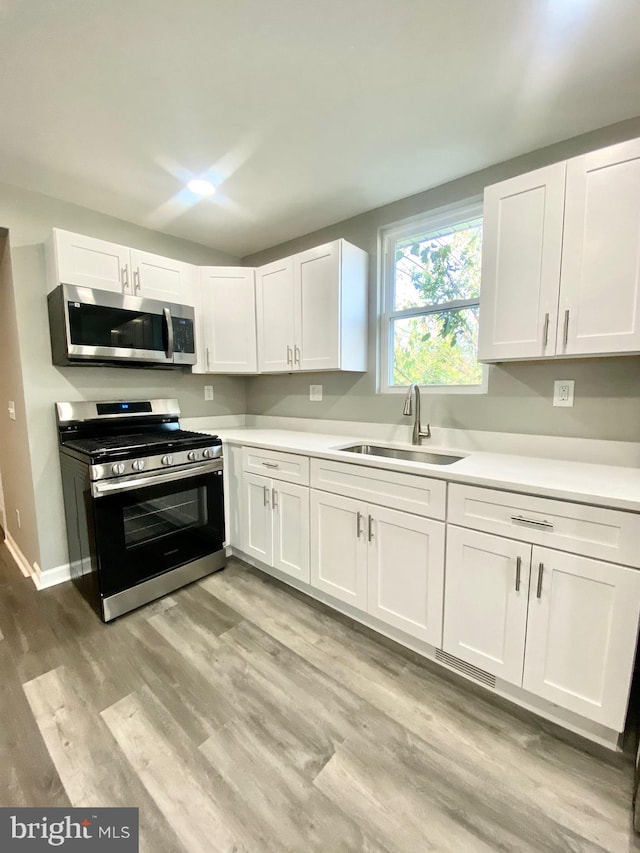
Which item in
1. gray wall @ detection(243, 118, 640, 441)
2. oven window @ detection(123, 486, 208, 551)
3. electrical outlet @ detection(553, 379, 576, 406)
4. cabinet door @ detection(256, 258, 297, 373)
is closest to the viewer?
gray wall @ detection(243, 118, 640, 441)

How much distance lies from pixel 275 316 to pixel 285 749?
2.46 m

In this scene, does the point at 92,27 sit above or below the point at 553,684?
above

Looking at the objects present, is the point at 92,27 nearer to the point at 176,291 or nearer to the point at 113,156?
the point at 113,156

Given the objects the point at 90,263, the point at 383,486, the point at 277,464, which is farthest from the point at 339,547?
the point at 90,263

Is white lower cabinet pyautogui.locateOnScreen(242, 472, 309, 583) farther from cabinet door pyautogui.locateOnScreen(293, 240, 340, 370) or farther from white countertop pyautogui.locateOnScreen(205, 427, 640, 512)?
cabinet door pyautogui.locateOnScreen(293, 240, 340, 370)

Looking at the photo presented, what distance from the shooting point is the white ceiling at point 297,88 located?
3.86ft

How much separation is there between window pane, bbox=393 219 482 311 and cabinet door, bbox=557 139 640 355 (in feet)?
2.04

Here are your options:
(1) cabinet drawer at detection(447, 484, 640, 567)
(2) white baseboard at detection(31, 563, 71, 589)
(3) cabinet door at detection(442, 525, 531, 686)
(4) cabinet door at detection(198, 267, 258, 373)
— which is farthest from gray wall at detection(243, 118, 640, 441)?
(2) white baseboard at detection(31, 563, 71, 589)

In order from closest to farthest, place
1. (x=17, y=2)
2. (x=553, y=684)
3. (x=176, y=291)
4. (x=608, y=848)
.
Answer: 1. (x=608, y=848)
2. (x=17, y=2)
3. (x=553, y=684)
4. (x=176, y=291)

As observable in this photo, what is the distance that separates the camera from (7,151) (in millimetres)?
1812

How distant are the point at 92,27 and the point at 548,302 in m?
1.97

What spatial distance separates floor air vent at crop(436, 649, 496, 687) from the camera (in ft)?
4.97

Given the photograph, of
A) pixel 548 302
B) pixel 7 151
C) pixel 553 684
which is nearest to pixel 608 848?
Result: pixel 553 684

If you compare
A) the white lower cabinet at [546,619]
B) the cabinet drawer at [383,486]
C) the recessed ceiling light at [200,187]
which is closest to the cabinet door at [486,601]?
the white lower cabinet at [546,619]
